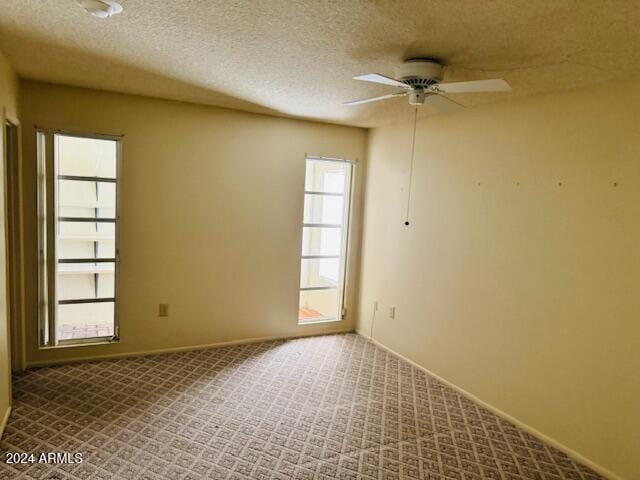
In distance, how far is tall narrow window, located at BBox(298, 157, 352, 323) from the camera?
4.87m

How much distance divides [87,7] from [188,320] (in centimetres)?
290

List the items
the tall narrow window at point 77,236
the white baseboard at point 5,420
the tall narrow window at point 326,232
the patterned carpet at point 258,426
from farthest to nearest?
the tall narrow window at point 326,232 < the tall narrow window at point 77,236 < the white baseboard at point 5,420 < the patterned carpet at point 258,426

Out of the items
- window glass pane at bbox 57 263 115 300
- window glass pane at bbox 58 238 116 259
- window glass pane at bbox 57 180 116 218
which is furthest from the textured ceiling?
window glass pane at bbox 57 263 115 300

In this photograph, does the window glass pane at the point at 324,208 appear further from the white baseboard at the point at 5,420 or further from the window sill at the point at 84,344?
the white baseboard at the point at 5,420

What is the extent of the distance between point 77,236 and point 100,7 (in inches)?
91.7

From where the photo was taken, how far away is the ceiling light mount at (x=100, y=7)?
1.88 meters

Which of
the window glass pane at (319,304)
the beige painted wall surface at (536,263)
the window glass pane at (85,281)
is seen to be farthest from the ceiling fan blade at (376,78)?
the window glass pane at (319,304)

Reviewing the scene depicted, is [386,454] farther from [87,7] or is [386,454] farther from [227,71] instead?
[87,7]

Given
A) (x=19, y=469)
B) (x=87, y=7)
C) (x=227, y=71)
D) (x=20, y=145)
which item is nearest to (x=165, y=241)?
(x=20, y=145)

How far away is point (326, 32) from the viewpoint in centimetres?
210

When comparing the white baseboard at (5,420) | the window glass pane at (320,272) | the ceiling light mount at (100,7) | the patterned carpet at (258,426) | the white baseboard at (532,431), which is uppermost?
the ceiling light mount at (100,7)

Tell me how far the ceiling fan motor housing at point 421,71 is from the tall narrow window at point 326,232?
7.37 feet

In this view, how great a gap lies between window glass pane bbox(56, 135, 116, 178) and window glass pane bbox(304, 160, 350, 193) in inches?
81.8

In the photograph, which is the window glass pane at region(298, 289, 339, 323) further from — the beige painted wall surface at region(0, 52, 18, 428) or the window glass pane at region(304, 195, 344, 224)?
the beige painted wall surface at region(0, 52, 18, 428)
